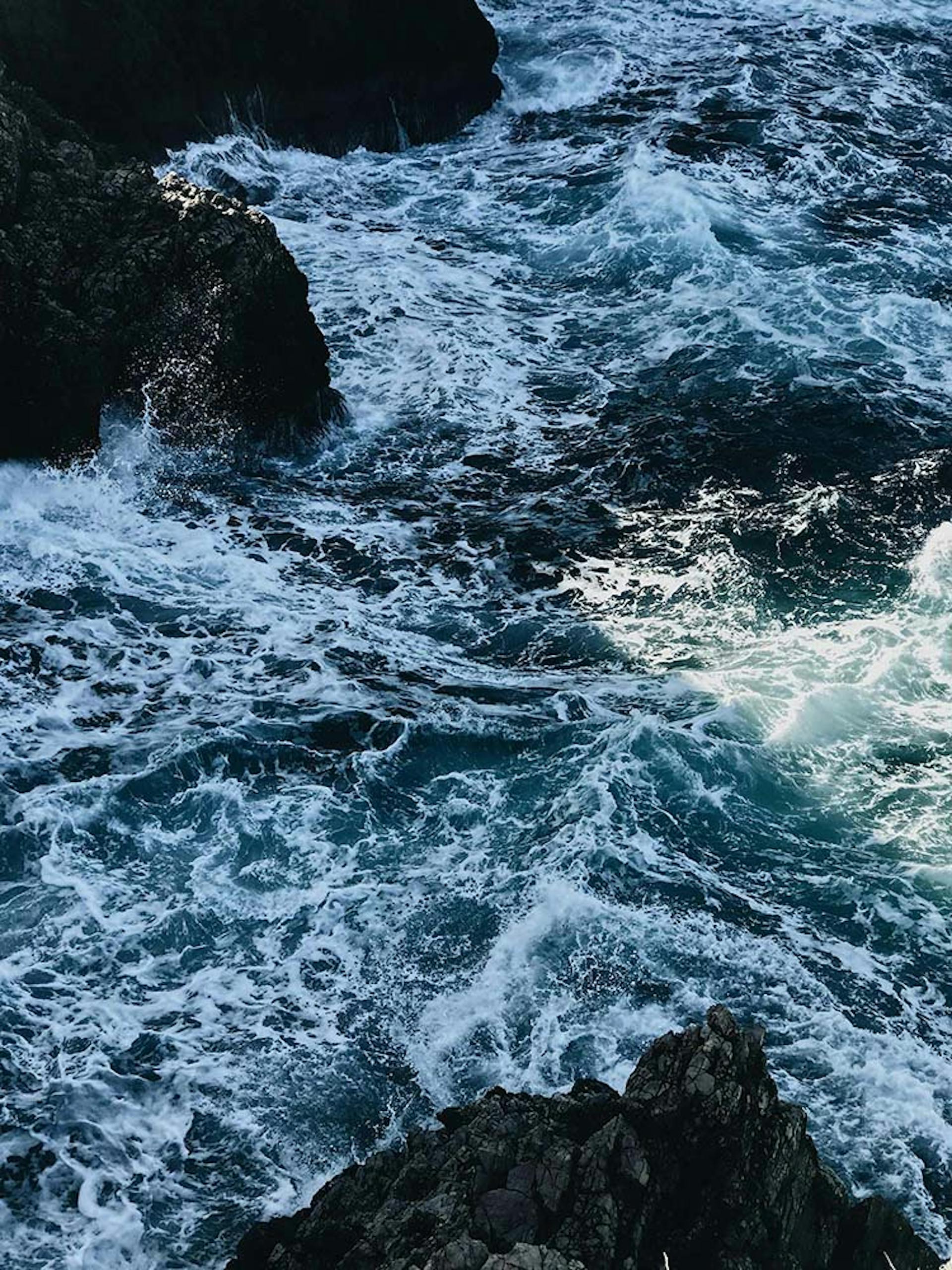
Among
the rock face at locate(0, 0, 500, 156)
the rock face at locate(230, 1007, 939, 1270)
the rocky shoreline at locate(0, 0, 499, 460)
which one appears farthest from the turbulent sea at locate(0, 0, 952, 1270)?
the rock face at locate(230, 1007, 939, 1270)

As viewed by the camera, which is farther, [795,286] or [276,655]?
[795,286]

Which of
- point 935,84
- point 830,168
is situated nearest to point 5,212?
point 830,168

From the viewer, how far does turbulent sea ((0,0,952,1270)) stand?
17.5 meters

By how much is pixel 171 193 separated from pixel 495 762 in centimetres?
1342

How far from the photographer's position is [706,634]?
24297 mm

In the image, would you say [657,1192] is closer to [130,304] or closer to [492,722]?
[492,722]

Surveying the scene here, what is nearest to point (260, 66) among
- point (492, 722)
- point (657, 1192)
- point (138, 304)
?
point (138, 304)

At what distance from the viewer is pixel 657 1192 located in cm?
1340

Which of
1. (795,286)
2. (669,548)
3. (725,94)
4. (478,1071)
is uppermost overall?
(725,94)

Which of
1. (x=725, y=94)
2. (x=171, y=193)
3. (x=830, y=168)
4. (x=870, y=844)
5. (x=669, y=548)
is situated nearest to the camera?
(x=870, y=844)

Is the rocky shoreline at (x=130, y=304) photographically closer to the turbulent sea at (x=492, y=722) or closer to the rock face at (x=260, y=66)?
the turbulent sea at (x=492, y=722)

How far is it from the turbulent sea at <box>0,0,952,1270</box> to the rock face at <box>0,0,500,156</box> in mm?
1990

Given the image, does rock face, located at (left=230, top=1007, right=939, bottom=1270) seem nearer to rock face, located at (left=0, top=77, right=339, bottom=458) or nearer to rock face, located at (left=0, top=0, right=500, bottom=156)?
rock face, located at (left=0, top=77, right=339, bottom=458)

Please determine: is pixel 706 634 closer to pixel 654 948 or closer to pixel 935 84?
pixel 654 948
